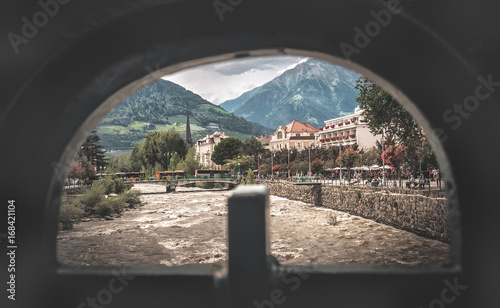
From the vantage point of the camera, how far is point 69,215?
26.2 metres

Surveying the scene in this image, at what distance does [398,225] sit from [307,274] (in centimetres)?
1981

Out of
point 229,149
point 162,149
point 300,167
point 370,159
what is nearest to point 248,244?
point 370,159

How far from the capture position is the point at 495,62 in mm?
3498

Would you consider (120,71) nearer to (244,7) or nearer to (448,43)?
(244,7)

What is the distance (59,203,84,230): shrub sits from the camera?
2530 cm

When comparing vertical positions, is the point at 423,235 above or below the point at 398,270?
below

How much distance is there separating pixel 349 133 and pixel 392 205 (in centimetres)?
4641

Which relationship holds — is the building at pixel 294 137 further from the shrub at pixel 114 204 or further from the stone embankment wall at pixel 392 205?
the shrub at pixel 114 204

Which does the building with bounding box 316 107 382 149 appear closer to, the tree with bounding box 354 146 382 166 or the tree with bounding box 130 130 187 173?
the tree with bounding box 354 146 382 166

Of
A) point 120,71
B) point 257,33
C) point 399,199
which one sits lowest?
point 399,199

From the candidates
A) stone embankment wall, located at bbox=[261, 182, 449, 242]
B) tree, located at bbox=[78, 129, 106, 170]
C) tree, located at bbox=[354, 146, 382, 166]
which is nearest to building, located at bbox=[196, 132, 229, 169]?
tree, located at bbox=[78, 129, 106, 170]

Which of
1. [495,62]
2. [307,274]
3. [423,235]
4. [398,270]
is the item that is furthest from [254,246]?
[423,235]

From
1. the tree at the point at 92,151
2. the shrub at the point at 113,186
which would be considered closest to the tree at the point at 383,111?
the shrub at the point at 113,186

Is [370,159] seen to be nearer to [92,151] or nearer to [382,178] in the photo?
[382,178]
